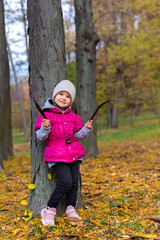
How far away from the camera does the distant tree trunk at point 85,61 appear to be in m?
7.18

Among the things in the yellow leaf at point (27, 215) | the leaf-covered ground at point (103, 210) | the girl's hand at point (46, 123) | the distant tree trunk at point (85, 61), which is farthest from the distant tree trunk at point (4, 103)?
the girl's hand at point (46, 123)

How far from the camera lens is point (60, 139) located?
113 inches

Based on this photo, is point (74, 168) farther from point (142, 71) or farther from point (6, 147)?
point (142, 71)

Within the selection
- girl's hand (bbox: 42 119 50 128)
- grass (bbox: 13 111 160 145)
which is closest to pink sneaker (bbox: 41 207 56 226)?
girl's hand (bbox: 42 119 50 128)

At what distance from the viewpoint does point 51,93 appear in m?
3.17

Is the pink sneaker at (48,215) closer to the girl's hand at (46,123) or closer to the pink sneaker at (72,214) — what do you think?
the pink sneaker at (72,214)

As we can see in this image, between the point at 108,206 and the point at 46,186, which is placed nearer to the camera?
the point at 46,186

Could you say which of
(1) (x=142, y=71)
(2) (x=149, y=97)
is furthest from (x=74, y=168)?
(2) (x=149, y=97)

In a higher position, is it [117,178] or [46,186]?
[46,186]

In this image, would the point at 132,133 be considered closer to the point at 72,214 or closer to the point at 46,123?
the point at 72,214

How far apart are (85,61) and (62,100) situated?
14.7ft

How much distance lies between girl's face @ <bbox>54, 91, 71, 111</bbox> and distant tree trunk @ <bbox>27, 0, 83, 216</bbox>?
0.57 feet

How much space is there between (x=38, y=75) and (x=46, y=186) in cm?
144

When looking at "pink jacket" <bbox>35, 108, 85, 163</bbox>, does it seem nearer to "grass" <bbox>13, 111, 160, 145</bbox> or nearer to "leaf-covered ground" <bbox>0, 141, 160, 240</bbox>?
"leaf-covered ground" <bbox>0, 141, 160, 240</bbox>
